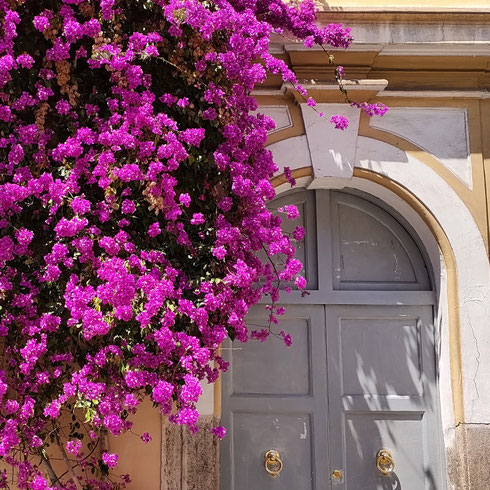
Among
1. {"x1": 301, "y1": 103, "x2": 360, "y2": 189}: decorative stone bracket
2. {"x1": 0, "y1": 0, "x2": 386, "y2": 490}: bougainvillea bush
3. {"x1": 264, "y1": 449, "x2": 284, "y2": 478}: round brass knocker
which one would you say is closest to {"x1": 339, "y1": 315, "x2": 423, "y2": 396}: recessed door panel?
{"x1": 264, "y1": 449, "x2": 284, "y2": 478}: round brass knocker

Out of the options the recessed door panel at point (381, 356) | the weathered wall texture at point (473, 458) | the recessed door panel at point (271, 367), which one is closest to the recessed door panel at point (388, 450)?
the recessed door panel at point (381, 356)

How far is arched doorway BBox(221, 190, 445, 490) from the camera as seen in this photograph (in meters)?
4.82

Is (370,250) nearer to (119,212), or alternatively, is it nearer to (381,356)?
(381,356)

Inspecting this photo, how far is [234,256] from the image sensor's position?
408 centimetres

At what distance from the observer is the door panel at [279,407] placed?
189 inches

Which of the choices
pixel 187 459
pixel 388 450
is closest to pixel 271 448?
pixel 187 459

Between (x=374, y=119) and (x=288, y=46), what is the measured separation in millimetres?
695

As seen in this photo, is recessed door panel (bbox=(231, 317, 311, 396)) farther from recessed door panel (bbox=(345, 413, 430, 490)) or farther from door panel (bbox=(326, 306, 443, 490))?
recessed door panel (bbox=(345, 413, 430, 490))

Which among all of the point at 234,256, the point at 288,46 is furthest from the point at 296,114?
the point at 234,256

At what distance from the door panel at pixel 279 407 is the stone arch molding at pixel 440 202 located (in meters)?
0.76

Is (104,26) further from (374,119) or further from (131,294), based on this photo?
(374,119)

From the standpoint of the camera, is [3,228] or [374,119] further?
[374,119]

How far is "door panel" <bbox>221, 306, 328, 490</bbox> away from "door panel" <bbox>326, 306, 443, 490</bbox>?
9 centimetres

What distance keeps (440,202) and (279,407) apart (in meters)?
1.59
